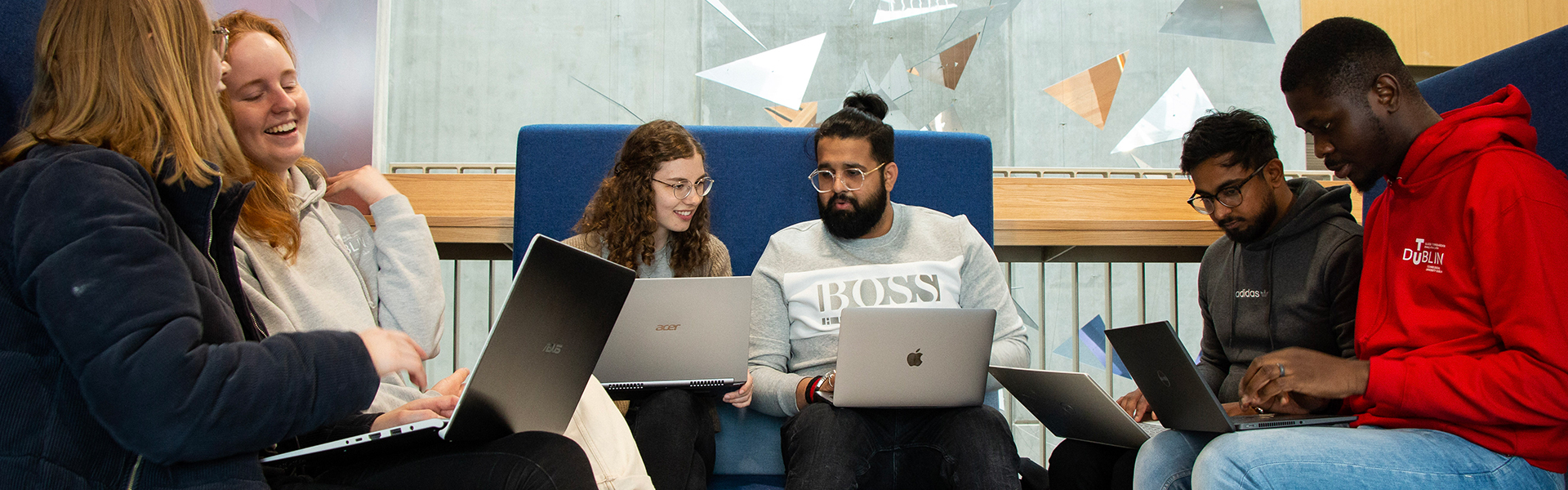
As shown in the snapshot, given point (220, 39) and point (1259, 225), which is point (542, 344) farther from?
point (1259, 225)

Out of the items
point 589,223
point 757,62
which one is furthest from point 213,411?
point 757,62

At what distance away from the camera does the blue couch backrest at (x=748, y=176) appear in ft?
6.98

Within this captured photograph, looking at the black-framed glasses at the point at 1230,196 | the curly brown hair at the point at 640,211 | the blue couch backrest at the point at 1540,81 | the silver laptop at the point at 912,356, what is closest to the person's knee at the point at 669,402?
the silver laptop at the point at 912,356

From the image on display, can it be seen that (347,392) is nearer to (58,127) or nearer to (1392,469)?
(58,127)

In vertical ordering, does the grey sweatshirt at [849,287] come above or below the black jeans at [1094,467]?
above

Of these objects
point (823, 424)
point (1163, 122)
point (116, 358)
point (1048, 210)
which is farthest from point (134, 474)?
point (1163, 122)

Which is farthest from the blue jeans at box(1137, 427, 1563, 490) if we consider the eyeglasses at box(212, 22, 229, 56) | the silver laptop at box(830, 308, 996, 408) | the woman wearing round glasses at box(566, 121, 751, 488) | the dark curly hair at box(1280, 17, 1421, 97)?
the eyeglasses at box(212, 22, 229, 56)

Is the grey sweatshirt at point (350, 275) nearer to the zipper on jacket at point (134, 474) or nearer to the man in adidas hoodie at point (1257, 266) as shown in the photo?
the zipper on jacket at point (134, 474)

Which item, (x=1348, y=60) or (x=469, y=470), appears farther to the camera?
(x=1348, y=60)

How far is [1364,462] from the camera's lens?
121 centimetres

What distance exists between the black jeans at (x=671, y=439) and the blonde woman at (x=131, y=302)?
64 cm

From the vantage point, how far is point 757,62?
404 cm

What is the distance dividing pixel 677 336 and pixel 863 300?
0.51 meters

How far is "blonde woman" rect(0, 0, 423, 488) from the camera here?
2.34ft
